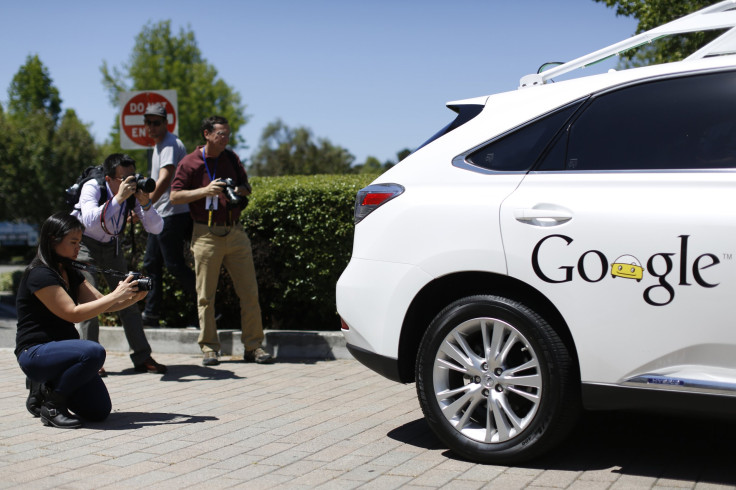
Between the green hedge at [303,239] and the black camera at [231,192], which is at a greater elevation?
the black camera at [231,192]

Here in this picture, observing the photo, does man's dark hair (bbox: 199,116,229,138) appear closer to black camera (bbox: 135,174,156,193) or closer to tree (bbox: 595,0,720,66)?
black camera (bbox: 135,174,156,193)

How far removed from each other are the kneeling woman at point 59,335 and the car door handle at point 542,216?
→ 2417mm

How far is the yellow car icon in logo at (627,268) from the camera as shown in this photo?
12.4 feet

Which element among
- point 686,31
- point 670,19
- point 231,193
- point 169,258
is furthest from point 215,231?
point 670,19

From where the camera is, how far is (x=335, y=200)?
8000 mm

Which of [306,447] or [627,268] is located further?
[306,447]

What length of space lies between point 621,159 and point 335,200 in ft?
14.0

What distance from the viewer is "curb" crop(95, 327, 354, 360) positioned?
753cm

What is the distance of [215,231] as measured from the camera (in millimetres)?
7160

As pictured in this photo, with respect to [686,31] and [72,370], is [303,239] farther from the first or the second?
[686,31]

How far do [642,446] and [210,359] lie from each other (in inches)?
153

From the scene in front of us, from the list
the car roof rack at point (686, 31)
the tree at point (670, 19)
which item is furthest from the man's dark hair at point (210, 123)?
the tree at point (670, 19)

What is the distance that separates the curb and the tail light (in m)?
2.90

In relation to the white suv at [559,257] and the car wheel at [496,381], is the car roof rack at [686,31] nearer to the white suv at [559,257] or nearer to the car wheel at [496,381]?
the white suv at [559,257]
